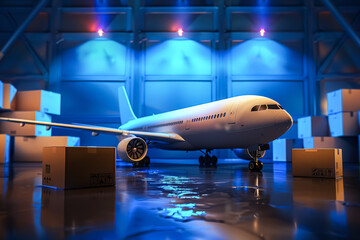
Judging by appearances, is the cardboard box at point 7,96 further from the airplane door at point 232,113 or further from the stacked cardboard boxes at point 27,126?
the airplane door at point 232,113

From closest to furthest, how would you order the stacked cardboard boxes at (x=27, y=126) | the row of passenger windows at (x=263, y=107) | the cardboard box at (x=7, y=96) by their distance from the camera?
the row of passenger windows at (x=263, y=107), the cardboard box at (x=7, y=96), the stacked cardboard boxes at (x=27, y=126)

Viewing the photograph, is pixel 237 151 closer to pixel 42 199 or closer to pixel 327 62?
pixel 42 199

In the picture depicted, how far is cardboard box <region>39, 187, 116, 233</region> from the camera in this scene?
101 inches

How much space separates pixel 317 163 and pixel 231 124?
111 inches

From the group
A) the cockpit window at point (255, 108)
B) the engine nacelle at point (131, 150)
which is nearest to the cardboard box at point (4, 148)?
the engine nacelle at point (131, 150)

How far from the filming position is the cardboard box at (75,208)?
101 inches

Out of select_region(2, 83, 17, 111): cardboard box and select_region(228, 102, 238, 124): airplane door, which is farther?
select_region(2, 83, 17, 111): cardboard box

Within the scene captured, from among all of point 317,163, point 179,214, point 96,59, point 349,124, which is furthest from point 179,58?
point 179,214

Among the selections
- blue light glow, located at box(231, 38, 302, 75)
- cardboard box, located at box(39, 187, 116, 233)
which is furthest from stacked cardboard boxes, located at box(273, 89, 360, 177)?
cardboard box, located at box(39, 187, 116, 233)

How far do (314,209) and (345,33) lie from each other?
19.8m

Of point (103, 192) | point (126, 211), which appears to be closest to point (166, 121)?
point (103, 192)

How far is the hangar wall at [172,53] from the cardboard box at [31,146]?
4.80m

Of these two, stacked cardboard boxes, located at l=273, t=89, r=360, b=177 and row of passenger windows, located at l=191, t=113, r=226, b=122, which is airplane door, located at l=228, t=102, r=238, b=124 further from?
stacked cardboard boxes, located at l=273, t=89, r=360, b=177

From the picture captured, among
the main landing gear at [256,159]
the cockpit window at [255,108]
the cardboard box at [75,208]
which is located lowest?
the cardboard box at [75,208]
